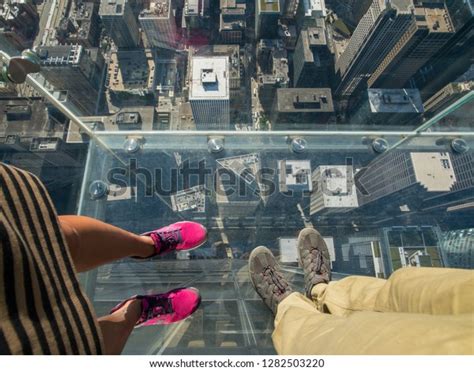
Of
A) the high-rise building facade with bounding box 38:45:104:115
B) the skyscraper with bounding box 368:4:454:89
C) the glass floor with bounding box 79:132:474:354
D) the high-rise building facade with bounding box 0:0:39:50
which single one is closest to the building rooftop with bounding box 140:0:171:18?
the high-rise building facade with bounding box 38:45:104:115

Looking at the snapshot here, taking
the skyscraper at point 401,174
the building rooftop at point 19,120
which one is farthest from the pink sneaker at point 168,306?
the building rooftop at point 19,120

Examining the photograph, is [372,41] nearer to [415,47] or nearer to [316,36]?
[415,47]

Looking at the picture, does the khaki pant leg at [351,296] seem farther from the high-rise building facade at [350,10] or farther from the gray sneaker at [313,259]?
the high-rise building facade at [350,10]

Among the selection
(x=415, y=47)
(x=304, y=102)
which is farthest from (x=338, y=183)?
(x=415, y=47)

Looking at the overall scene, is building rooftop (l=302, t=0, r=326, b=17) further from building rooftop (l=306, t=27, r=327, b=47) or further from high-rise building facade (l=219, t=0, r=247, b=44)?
high-rise building facade (l=219, t=0, r=247, b=44)

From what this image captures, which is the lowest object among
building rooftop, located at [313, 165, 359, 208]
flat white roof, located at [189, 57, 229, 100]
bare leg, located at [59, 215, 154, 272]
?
bare leg, located at [59, 215, 154, 272]

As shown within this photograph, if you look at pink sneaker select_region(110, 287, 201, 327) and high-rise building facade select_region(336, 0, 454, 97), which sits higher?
high-rise building facade select_region(336, 0, 454, 97)
